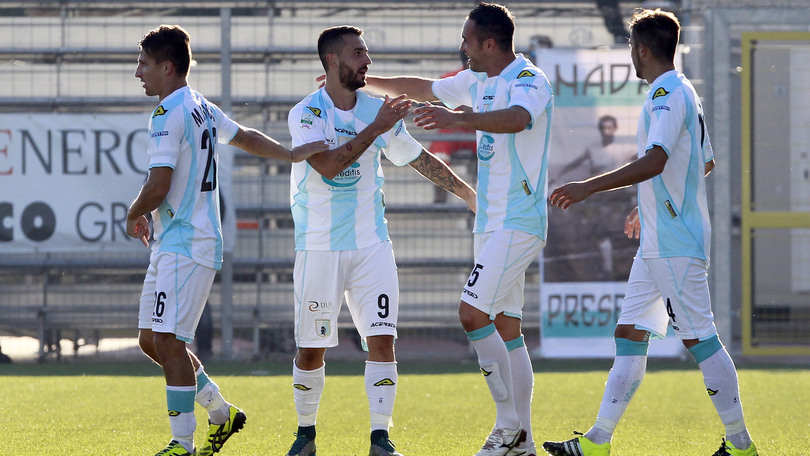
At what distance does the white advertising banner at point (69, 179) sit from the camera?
10922 millimetres

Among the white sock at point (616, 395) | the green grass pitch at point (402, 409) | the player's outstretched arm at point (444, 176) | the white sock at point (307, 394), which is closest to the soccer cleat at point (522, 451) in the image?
the white sock at point (616, 395)

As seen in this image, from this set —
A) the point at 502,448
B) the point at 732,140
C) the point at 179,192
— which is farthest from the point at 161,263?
the point at 732,140

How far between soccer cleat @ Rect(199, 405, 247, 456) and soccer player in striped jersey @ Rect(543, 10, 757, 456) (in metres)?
1.57

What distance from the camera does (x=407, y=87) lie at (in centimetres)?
567

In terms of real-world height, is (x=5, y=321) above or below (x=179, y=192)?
below

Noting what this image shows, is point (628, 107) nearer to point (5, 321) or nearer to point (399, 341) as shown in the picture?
point (399, 341)

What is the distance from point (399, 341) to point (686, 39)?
183 inches

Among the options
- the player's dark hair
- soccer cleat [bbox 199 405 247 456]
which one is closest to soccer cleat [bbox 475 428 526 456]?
soccer cleat [bbox 199 405 247 456]

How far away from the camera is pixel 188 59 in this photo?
508 centimetres

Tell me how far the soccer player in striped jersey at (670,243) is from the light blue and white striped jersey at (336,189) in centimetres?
129

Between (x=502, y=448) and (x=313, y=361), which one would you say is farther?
(x=313, y=361)

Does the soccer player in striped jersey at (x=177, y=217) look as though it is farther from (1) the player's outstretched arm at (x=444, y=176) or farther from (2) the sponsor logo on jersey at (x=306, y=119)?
(1) the player's outstretched arm at (x=444, y=176)

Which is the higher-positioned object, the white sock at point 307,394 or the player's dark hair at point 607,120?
the player's dark hair at point 607,120

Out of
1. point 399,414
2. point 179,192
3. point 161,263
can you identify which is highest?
point 179,192
